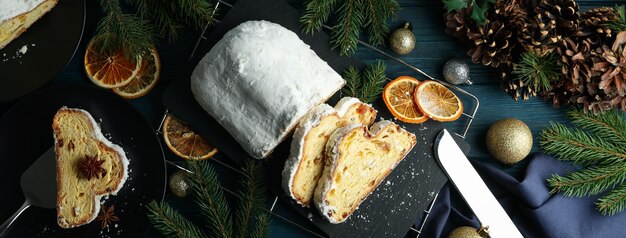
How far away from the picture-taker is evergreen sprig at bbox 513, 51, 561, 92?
2705 mm

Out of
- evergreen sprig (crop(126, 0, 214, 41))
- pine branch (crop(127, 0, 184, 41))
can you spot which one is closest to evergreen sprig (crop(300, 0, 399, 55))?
evergreen sprig (crop(126, 0, 214, 41))

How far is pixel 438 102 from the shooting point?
282cm

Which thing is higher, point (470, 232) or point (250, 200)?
point (250, 200)

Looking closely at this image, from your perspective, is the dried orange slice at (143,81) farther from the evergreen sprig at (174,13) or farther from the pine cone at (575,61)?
the pine cone at (575,61)

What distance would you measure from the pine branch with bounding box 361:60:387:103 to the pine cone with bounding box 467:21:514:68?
17.1 inches

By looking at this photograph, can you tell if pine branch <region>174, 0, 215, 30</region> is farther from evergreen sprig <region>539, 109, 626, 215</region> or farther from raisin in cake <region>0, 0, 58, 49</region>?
evergreen sprig <region>539, 109, 626, 215</region>

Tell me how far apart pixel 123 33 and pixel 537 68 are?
1834mm

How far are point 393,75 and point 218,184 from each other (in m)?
0.99

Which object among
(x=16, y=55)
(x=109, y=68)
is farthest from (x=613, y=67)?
(x=16, y=55)

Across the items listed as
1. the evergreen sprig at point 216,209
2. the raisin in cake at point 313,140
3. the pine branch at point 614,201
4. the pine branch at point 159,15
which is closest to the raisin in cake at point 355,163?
the raisin in cake at point 313,140

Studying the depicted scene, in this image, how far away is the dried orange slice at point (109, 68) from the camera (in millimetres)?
2701

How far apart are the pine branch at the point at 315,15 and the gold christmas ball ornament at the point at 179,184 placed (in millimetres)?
865

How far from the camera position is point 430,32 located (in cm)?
295

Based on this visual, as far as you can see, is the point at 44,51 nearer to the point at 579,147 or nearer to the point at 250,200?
the point at 250,200
